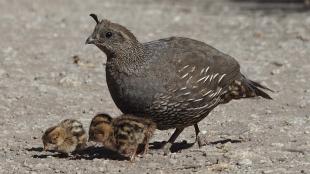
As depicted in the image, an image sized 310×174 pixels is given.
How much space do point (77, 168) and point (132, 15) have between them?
451 inches

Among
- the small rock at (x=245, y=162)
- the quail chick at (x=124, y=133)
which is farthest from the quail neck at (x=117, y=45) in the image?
the small rock at (x=245, y=162)

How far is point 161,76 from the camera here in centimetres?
778

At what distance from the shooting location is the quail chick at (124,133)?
763 cm

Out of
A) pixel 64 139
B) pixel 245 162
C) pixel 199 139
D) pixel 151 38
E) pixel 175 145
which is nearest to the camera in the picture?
pixel 245 162

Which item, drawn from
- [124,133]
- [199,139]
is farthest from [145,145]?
[199,139]

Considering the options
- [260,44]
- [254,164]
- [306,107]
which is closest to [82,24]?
[260,44]

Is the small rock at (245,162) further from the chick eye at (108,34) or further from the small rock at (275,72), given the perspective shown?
the small rock at (275,72)

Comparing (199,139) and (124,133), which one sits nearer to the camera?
(124,133)

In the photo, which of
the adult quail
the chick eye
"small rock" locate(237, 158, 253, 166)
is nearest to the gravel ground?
"small rock" locate(237, 158, 253, 166)

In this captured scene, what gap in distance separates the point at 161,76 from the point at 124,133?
25.4 inches

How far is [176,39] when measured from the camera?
8.34 m

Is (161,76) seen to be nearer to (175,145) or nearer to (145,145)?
(145,145)

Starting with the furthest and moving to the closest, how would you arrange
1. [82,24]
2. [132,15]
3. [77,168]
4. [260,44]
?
[132,15]
[82,24]
[260,44]
[77,168]

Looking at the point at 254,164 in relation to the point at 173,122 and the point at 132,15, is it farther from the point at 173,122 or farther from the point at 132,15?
the point at 132,15
